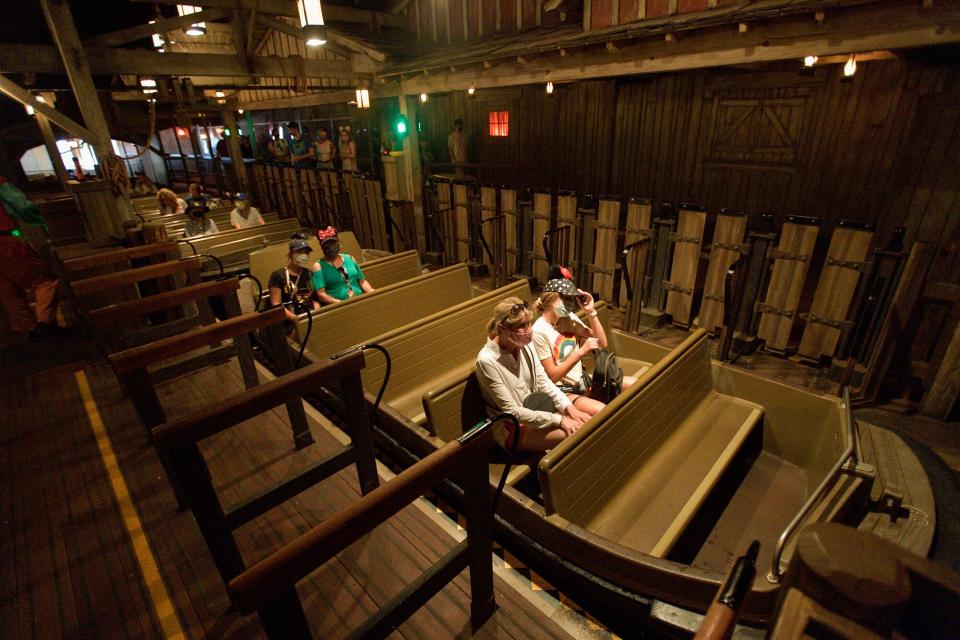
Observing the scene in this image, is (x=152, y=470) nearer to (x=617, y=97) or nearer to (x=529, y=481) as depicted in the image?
(x=529, y=481)

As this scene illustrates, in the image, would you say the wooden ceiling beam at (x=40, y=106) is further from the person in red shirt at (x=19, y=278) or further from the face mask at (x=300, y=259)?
the face mask at (x=300, y=259)

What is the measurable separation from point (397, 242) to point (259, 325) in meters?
7.31

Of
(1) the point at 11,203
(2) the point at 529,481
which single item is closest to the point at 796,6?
(2) the point at 529,481

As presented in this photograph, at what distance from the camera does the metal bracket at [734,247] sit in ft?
15.9

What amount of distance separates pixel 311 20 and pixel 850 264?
6.14m

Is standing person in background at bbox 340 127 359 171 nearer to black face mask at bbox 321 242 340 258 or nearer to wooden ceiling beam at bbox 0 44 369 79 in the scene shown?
wooden ceiling beam at bbox 0 44 369 79

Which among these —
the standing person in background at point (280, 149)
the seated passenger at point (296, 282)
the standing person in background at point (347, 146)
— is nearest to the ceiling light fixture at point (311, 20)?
the seated passenger at point (296, 282)

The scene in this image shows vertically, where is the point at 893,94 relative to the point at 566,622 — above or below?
above

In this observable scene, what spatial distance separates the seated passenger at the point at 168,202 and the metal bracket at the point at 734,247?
9915mm

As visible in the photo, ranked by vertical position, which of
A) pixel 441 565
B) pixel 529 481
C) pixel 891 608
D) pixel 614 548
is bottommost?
pixel 529 481

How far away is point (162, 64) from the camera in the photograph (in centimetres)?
827

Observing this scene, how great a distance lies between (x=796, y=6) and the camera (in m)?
3.90

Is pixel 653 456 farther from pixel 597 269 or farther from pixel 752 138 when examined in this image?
pixel 752 138

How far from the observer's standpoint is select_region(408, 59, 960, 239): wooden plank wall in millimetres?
6297
